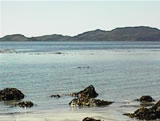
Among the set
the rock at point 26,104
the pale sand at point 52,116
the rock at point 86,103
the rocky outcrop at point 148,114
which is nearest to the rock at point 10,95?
the rock at point 26,104

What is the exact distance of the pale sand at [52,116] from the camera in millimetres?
25656

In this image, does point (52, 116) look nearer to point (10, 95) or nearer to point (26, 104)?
point (26, 104)

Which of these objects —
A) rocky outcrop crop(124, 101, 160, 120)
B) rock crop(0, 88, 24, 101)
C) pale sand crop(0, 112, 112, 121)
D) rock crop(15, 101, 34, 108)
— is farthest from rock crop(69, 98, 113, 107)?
rock crop(0, 88, 24, 101)

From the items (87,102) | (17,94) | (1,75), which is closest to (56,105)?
(87,102)

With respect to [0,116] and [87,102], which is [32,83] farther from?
[0,116]

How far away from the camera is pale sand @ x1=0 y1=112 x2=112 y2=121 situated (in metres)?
25.7

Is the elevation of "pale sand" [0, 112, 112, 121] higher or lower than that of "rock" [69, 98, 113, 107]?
lower

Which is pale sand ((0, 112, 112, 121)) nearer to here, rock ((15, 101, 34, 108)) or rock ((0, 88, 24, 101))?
rock ((15, 101, 34, 108))

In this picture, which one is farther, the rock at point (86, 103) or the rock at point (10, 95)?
the rock at point (10, 95)

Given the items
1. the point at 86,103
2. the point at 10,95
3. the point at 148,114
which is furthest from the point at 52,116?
the point at 10,95

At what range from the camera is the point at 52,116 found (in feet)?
87.6

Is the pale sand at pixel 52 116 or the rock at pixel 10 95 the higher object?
the rock at pixel 10 95

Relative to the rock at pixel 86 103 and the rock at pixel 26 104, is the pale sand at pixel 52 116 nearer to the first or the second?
the rock at pixel 86 103

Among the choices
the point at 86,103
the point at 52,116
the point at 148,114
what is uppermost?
the point at 86,103
